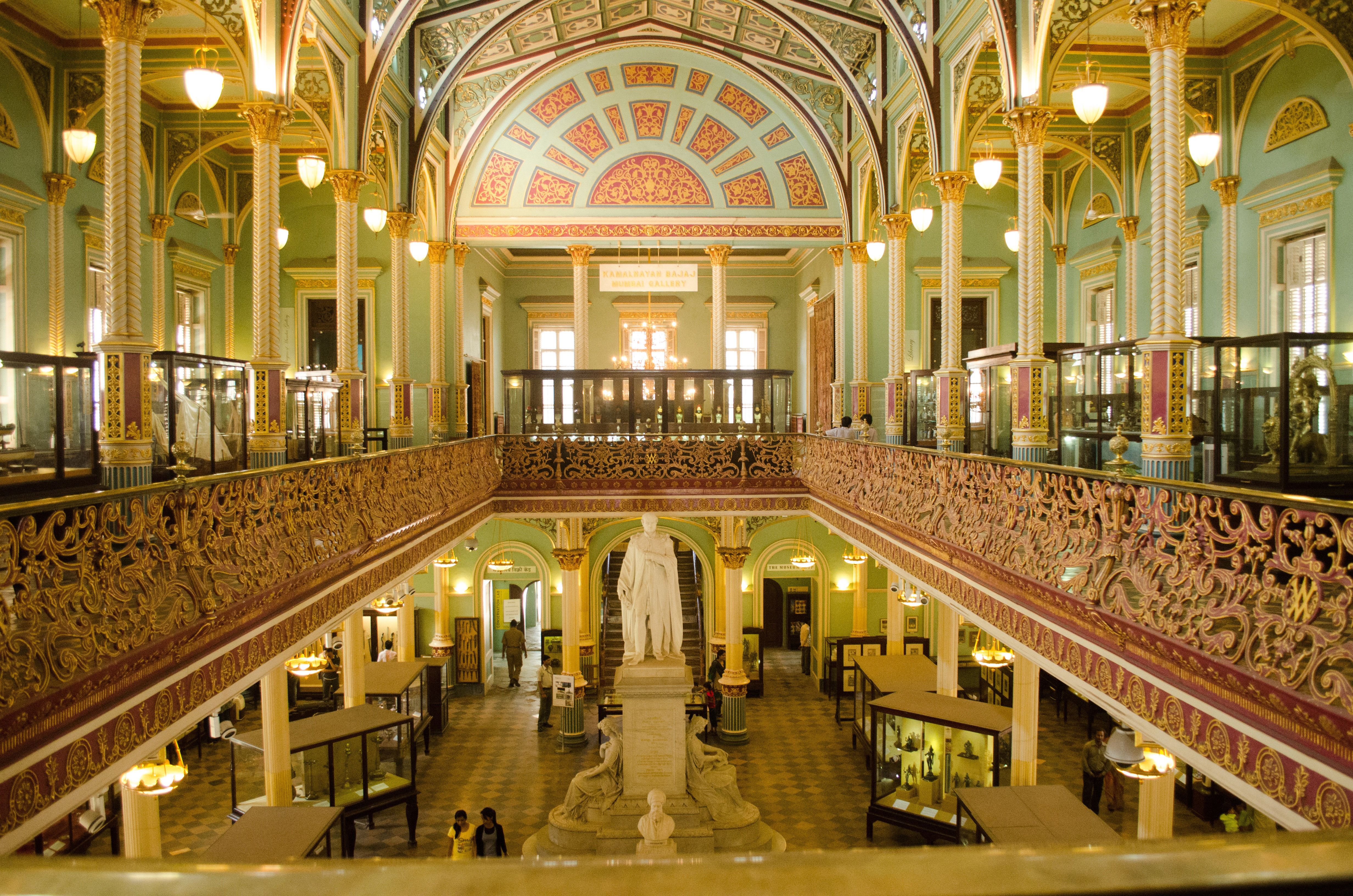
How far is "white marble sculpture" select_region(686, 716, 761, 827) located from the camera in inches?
483

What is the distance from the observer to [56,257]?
47.1 feet

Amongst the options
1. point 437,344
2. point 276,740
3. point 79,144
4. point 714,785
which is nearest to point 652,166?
point 437,344

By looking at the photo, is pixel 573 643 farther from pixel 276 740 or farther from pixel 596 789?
pixel 276 740

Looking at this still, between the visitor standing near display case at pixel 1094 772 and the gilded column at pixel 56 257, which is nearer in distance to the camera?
the visitor standing near display case at pixel 1094 772

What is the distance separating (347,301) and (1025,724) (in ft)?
38.5

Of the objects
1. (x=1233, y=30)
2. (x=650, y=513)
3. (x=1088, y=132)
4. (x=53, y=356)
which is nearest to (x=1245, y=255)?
(x=1233, y=30)

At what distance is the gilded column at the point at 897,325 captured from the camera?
16.2m

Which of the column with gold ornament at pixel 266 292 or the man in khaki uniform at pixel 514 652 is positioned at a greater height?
the column with gold ornament at pixel 266 292

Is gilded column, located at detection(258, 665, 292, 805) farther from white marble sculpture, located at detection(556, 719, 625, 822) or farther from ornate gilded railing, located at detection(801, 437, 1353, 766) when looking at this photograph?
ornate gilded railing, located at detection(801, 437, 1353, 766)

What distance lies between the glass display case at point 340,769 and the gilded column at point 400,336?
4835 millimetres

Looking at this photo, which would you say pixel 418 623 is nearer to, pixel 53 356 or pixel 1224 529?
pixel 53 356

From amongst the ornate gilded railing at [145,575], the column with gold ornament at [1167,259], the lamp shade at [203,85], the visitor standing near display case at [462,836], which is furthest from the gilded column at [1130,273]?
the lamp shade at [203,85]

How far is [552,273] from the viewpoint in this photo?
27719 mm

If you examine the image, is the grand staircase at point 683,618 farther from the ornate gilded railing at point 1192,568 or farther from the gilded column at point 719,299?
the ornate gilded railing at point 1192,568
